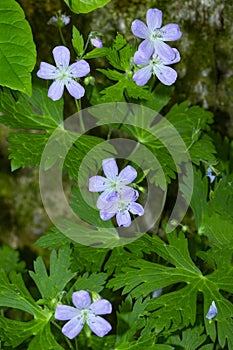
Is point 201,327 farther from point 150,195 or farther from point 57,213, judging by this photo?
point 57,213

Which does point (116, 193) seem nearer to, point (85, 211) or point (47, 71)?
point (85, 211)

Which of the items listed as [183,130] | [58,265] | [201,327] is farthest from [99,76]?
[201,327]

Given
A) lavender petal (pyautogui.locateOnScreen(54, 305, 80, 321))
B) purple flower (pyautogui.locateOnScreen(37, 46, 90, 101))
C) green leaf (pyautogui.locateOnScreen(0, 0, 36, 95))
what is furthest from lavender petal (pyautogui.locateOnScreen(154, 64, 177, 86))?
lavender petal (pyautogui.locateOnScreen(54, 305, 80, 321))

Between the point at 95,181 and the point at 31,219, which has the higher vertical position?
the point at 95,181

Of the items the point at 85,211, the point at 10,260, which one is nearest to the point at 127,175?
the point at 85,211

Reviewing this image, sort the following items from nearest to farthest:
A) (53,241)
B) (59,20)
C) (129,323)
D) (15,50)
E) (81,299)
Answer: (15,50) < (81,299) < (129,323) < (53,241) < (59,20)

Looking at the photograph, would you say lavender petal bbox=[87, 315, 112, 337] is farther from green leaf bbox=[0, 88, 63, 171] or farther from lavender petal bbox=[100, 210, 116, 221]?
green leaf bbox=[0, 88, 63, 171]

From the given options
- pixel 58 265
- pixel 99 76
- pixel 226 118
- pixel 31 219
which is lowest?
pixel 31 219
